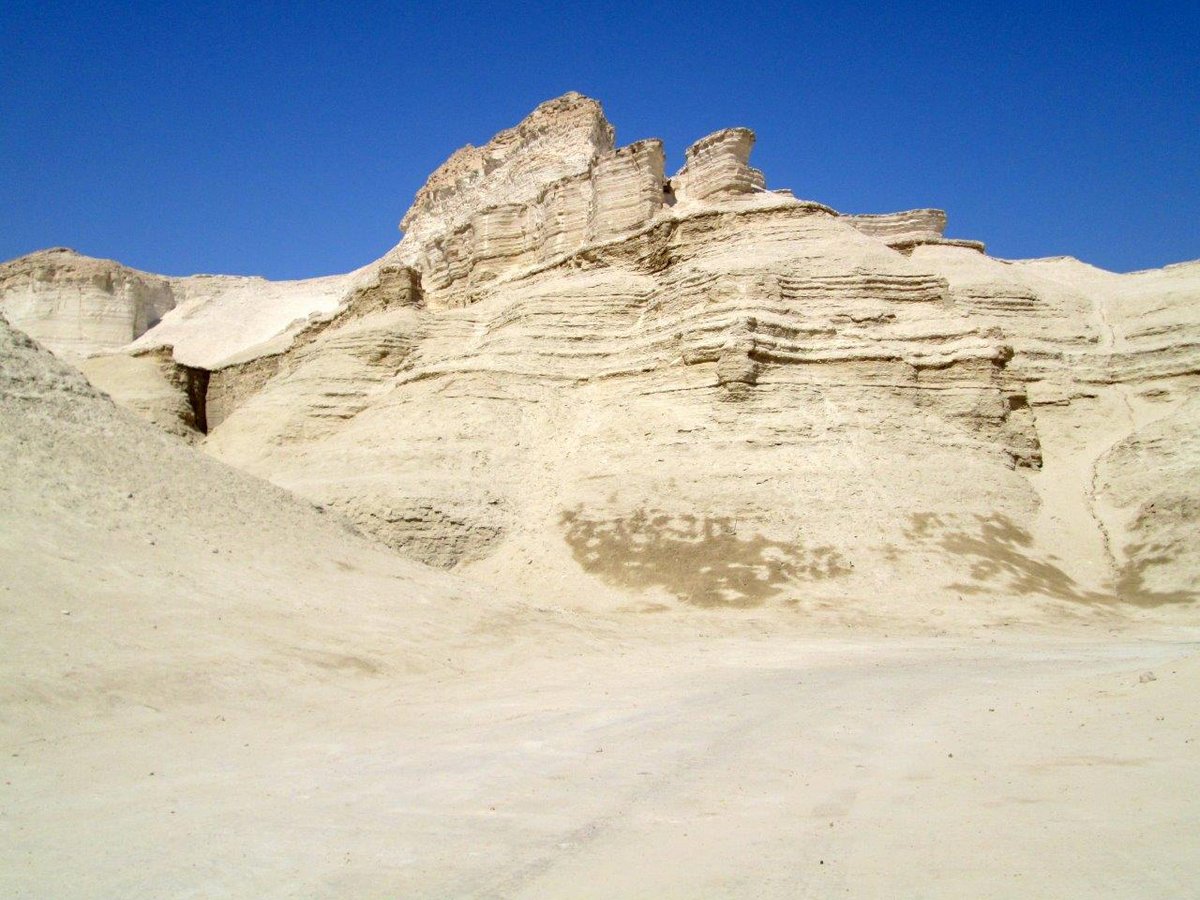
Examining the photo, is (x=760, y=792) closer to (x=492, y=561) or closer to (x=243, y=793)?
(x=243, y=793)

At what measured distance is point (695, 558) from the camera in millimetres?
22172

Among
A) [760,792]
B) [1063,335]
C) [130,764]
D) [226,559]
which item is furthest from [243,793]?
[1063,335]

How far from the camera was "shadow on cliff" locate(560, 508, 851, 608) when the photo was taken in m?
20.9

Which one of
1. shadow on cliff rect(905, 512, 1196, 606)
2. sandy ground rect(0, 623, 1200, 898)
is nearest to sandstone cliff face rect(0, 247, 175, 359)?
shadow on cliff rect(905, 512, 1196, 606)

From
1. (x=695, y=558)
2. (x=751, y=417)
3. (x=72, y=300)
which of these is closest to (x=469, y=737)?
A: (x=695, y=558)

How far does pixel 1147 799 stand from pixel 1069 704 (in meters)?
3.69

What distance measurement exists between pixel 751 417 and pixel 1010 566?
804cm

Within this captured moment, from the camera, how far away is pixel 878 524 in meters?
22.3

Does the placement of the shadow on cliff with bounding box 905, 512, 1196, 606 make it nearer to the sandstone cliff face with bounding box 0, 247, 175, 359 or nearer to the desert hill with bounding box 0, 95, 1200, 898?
the desert hill with bounding box 0, 95, 1200, 898

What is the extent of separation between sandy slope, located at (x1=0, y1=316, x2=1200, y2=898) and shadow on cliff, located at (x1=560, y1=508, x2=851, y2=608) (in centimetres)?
456

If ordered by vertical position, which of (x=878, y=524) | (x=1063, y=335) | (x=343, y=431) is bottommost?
(x=878, y=524)

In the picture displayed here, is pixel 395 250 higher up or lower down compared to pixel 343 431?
higher up

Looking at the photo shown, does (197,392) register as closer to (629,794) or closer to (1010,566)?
(1010,566)

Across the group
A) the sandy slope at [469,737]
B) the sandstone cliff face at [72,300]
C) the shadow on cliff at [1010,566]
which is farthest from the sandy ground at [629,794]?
the sandstone cliff face at [72,300]
